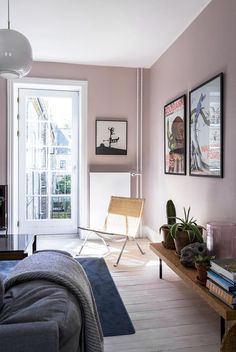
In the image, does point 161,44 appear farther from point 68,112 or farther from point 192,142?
point 68,112

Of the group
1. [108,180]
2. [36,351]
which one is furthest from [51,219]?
[36,351]

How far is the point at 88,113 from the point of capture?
13.9 ft

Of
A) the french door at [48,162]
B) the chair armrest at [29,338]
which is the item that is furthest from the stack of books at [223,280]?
the french door at [48,162]

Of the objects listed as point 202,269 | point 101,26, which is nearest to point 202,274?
point 202,269

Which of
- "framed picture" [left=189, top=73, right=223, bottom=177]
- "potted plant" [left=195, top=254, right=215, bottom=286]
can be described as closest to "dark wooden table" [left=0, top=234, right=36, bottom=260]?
"potted plant" [left=195, top=254, right=215, bottom=286]

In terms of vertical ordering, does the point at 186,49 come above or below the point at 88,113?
above

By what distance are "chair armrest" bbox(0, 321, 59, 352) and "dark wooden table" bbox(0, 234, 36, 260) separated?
4.83 ft

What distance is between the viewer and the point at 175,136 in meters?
3.35

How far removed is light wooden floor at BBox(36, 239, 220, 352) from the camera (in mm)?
1761

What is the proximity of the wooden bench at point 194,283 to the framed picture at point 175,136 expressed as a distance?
2.96 ft

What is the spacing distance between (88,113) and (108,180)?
38.1 inches

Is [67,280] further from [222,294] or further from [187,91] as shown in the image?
[187,91]

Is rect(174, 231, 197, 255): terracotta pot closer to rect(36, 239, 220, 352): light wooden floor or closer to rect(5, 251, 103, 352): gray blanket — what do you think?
rect(36, 239, 220, 352): light wooden floor

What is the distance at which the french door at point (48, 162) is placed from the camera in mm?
4359
